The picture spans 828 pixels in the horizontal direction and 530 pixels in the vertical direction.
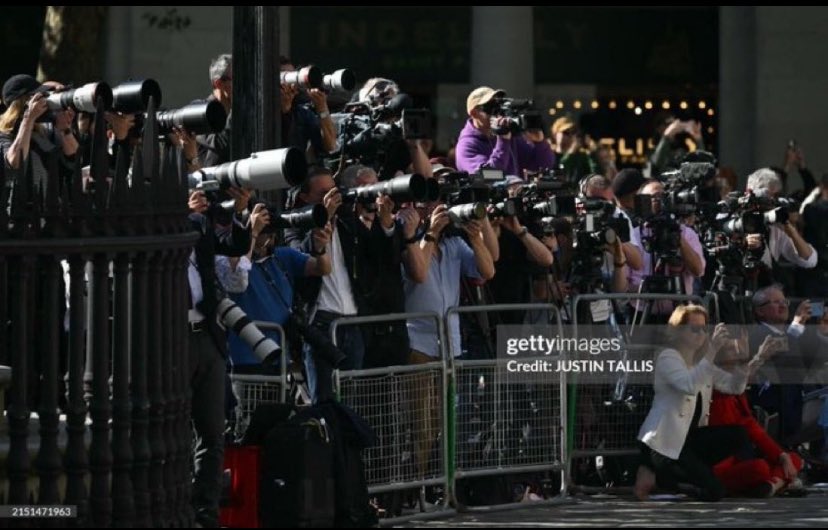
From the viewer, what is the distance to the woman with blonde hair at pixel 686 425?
1370 centimetres

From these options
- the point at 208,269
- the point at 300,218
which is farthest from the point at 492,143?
the point at 208,269

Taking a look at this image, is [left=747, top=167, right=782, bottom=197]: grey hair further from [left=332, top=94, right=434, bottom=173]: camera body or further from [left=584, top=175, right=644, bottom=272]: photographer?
[left=332, top=94, right=434, bottom=173]: camera body

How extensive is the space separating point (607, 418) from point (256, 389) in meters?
2.94

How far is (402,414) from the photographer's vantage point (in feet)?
42.1

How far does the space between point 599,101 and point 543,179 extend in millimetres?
14384

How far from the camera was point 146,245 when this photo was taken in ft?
30.9

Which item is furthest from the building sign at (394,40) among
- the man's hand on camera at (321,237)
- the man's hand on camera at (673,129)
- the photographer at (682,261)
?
the man's hand on camera at (321,237)

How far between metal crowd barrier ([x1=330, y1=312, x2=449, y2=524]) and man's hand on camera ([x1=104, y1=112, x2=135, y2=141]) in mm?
1592

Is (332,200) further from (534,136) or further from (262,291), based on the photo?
(534,136)

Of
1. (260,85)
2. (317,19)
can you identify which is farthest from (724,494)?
(317,19)

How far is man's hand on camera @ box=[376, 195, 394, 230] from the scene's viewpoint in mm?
12719

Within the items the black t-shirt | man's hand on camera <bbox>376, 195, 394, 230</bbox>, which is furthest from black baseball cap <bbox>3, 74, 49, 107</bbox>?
the black t-shirt

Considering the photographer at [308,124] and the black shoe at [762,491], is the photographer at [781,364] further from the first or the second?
the photographer at [308,124]

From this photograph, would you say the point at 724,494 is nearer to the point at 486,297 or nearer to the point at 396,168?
the point at 486,297
